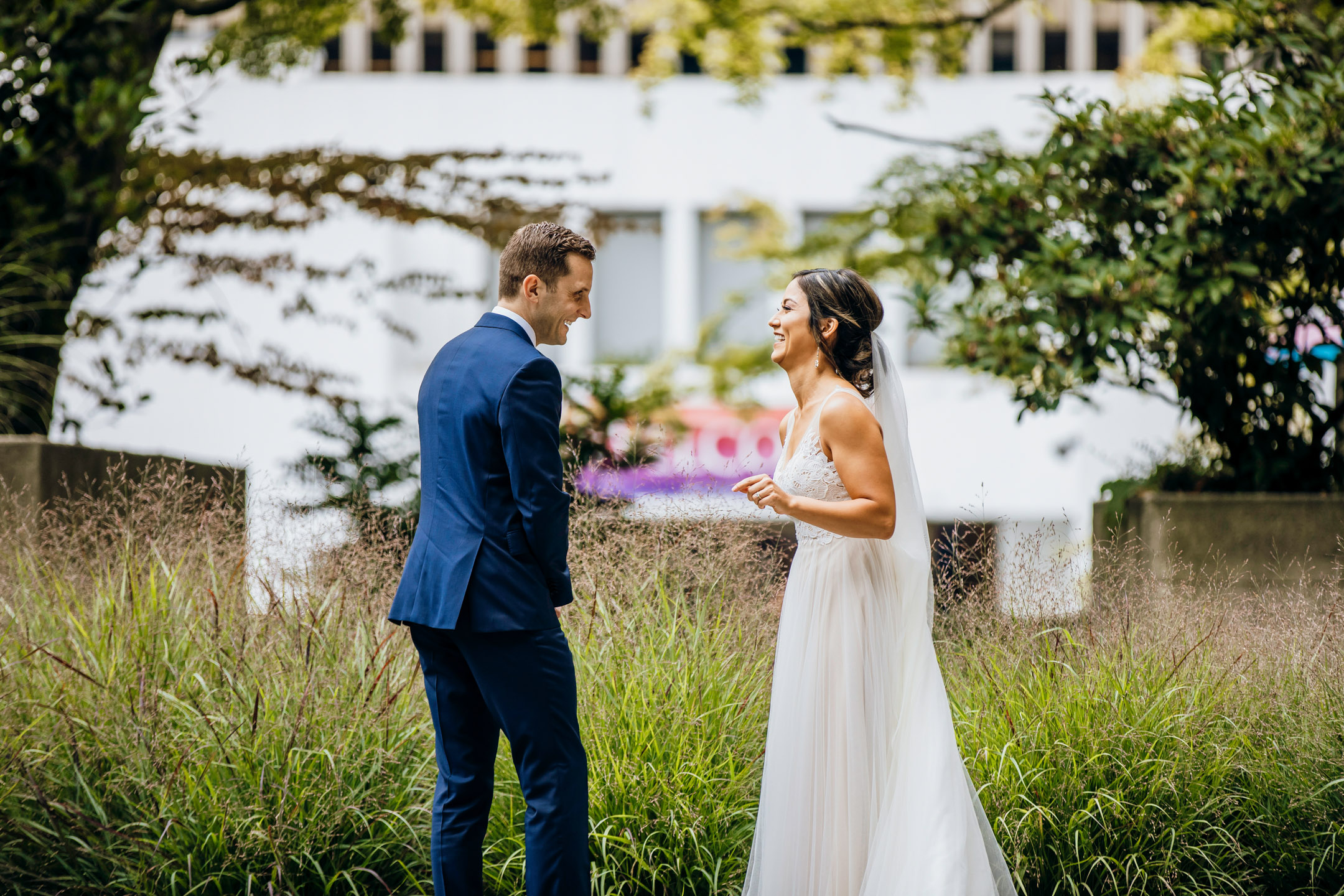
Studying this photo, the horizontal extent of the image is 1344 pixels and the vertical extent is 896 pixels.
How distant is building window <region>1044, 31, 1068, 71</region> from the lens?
22344mm

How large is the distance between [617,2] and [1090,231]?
15.7 metres

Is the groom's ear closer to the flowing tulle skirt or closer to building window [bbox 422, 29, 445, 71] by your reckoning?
the flowing tulle skirt

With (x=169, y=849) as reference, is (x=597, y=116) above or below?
above

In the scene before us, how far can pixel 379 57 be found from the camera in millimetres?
21797

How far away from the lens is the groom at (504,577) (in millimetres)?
2945

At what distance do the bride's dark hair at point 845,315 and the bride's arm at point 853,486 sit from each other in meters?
0.22

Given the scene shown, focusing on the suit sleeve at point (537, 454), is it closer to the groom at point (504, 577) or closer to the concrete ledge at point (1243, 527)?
the groom at point (504, 577)

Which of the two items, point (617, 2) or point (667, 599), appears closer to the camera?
point (667, 599)

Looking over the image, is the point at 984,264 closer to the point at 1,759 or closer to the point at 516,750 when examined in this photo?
A: the point at 516,750

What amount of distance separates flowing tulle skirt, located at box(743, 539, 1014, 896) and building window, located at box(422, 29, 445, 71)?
20.6 metres

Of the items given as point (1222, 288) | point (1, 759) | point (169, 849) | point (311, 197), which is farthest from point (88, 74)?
point (1222, 288)

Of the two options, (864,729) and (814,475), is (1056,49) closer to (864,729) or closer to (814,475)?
(814,475)

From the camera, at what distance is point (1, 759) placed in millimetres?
3766

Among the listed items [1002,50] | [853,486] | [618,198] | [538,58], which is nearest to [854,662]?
[853,486]
